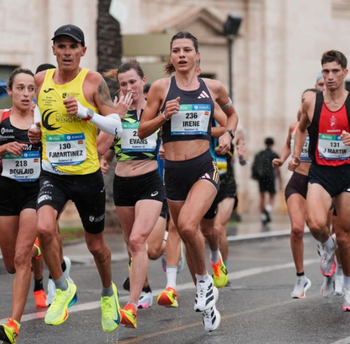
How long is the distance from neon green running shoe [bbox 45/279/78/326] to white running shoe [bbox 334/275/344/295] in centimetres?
347

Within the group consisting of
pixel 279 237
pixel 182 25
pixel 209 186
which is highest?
pixel 182 25

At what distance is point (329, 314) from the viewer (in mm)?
9602

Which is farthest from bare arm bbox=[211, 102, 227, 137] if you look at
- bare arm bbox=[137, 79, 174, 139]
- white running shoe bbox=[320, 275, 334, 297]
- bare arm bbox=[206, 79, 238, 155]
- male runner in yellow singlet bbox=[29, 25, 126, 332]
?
white running shoe bbox=[320, 275, 334, 297]

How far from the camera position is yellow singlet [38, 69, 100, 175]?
812 cm

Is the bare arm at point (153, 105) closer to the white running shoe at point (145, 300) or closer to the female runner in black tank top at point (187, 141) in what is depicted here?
the female runner in black tank top at point (187, 141)

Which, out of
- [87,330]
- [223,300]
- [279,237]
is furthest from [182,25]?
[87,330]

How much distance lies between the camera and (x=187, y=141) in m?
8.65

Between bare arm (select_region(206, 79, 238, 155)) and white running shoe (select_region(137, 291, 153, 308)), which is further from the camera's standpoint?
white running shoe (select_region(137, 291, 153, 308))

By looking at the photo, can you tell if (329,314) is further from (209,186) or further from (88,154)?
(88,154)

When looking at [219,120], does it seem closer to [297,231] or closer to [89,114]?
[89,114]

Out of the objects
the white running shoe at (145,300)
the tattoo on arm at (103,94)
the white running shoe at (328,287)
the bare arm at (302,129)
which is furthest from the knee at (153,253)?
the tattoo on arm at (103,94)

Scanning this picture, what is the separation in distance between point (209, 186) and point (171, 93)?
0.78 metres

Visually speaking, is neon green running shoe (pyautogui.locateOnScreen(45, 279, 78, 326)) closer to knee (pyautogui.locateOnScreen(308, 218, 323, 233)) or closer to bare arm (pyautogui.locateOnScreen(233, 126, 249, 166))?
knee (pyautogui.locateOnScreen(308, 218, 323, 233))

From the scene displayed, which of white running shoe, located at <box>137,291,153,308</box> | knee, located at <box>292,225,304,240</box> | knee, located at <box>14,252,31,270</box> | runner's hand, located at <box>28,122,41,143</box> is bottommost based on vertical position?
white running shoe, located at <box>137,291,153,308</box>
